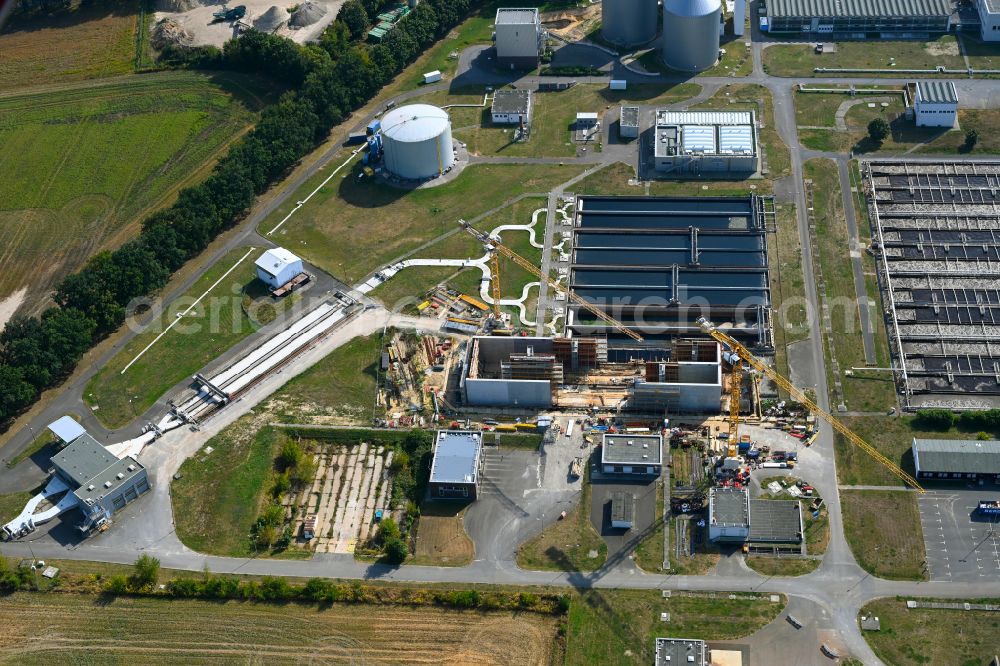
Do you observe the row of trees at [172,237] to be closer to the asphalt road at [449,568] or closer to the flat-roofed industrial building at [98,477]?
the asphalt road at [449,568]

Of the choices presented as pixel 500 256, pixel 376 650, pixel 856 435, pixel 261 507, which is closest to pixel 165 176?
pixel 500 256

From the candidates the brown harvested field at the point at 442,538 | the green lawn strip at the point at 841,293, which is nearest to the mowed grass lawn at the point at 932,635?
the green lawn strip at the point at 841,293

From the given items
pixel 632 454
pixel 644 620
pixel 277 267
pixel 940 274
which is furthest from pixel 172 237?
pixel 940 274

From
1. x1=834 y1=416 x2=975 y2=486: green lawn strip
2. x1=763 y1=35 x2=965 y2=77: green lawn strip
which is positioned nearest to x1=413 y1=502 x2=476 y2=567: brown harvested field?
x1=834 y1=416 x2=975 y2=486: green lawn strip

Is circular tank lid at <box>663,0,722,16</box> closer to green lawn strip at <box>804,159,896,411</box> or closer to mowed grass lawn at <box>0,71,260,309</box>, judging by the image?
green lawn strip at <box>804,159,896,411</box>

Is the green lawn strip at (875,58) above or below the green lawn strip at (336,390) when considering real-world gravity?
above

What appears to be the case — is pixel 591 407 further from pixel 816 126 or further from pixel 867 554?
pixel 816 126

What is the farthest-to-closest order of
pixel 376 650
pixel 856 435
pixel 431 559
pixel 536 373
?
pixel 536 373 → pixel 856 435 → pixel 431 559 → pixel 376 650

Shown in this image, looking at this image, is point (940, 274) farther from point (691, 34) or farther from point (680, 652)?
point (680, 652)
